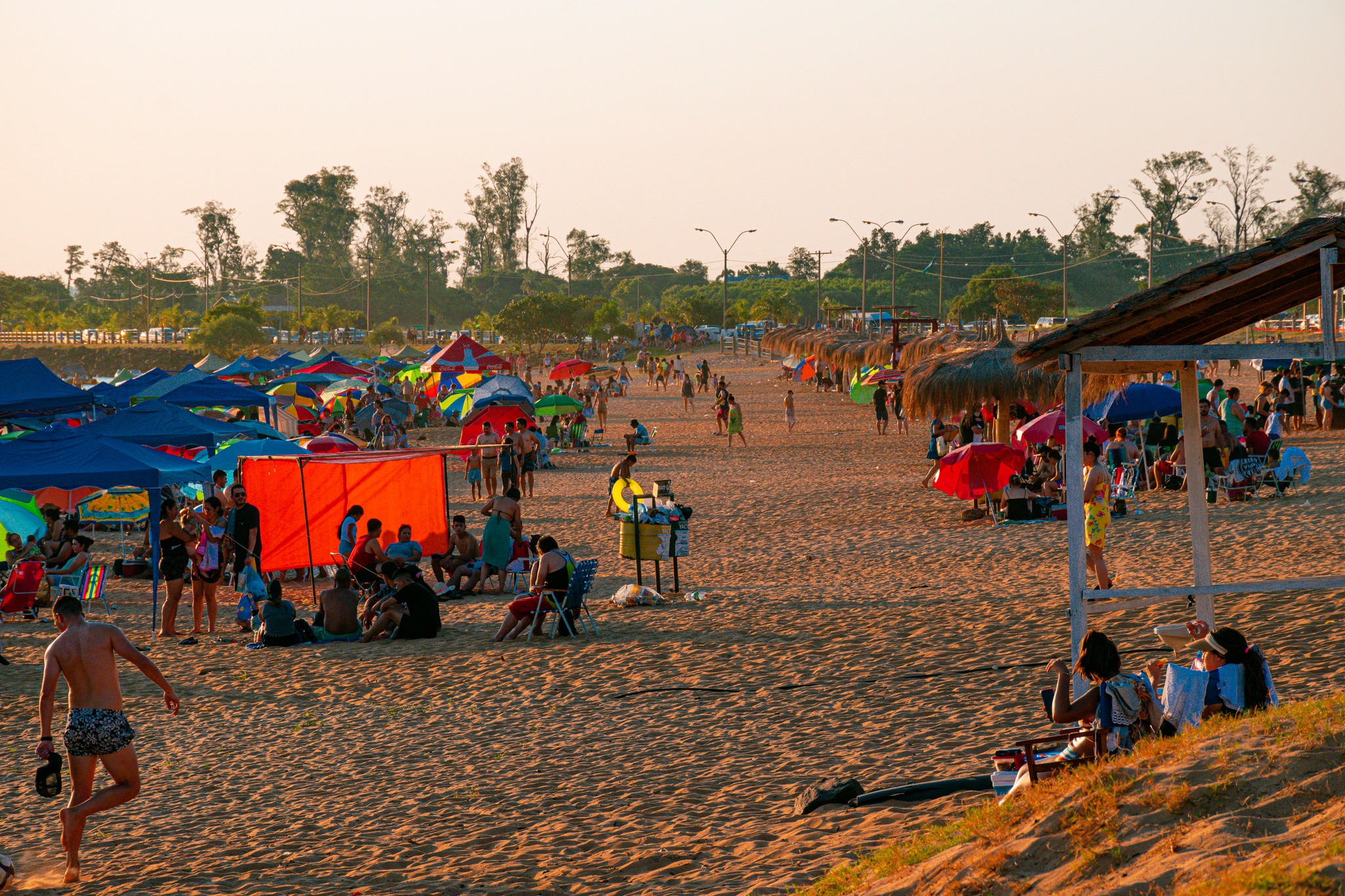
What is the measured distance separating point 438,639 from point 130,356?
7856cm

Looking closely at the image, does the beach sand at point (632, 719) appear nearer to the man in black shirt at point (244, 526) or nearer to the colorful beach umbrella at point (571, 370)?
the man in black shirt at point (244, 526)

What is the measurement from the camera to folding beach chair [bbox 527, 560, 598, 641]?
1036cm

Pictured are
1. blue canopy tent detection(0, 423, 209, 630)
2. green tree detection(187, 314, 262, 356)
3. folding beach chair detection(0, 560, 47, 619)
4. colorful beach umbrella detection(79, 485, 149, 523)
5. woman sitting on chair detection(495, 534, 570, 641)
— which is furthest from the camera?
green tree detection(187, 314, 262, 356)

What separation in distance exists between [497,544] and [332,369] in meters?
26.3

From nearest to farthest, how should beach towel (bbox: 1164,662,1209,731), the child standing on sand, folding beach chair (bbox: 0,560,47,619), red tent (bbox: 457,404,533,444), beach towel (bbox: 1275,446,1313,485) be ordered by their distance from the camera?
beach towel (bbox: 1164,662,1209,731) < folding beach chair (bbox: 0,560,47,619) < beach towel (bbox: 1275,446,1313,485) < the child standing on sand < red tent (bbox: 457,404,533,444)

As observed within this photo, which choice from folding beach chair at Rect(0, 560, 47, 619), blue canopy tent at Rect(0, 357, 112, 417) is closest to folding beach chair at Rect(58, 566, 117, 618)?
folding beach chair at Rect(0, 560, 47, 619)

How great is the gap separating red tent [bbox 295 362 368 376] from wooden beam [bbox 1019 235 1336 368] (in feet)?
107

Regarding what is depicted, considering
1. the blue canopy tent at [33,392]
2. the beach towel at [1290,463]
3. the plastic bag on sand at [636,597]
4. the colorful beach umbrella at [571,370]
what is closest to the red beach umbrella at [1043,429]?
the beach towel at [1290,463]

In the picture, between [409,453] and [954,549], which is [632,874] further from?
[954,549]

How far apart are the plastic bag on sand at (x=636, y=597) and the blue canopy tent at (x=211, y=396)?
1109 cm

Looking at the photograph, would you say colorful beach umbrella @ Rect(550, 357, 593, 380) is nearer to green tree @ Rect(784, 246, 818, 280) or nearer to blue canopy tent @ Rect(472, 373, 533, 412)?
blue canopy tent @ Rect(472, 373, 533, 412)

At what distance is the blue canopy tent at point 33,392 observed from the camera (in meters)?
17.2

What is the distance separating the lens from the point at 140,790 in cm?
689

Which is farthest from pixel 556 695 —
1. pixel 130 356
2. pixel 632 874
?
pixel 130 356
